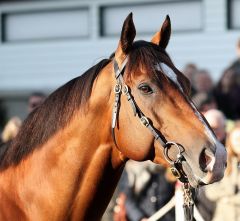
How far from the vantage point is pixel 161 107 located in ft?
14.4

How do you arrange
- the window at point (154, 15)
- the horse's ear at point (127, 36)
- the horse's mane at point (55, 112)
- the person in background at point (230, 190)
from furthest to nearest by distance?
the window at point (154, 15) < the person in background at point (230, 190) < the horse's mane at point (55, 112) < the horse's ear at point (127, 36)

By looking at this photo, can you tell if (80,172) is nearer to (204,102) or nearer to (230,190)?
(230,190)

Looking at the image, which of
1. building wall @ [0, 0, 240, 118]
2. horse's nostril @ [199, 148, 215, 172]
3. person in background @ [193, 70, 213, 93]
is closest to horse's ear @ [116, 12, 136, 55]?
horse's nostril @ [199, 148, 215, 172]

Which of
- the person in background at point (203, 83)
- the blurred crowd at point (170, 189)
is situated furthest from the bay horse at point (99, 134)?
the person in background at point (203, 83)

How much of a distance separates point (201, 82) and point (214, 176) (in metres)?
5.37

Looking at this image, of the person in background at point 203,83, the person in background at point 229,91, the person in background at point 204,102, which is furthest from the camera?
the person in background at point 203,83

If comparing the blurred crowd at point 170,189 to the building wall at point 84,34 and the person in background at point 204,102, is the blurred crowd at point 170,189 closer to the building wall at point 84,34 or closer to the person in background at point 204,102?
the person in background at point 204,102

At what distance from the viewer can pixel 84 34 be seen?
15.8 m

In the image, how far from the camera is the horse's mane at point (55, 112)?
15.1ft

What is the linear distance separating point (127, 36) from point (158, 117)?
50 cm

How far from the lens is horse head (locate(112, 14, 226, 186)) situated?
13.8ft

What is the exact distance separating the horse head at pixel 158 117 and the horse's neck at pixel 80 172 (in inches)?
4.1

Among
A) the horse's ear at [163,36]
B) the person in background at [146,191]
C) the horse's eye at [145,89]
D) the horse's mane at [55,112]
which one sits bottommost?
the person in background at [146,191]

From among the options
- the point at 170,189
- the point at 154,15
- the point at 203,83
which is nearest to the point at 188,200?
the point at 170,189
